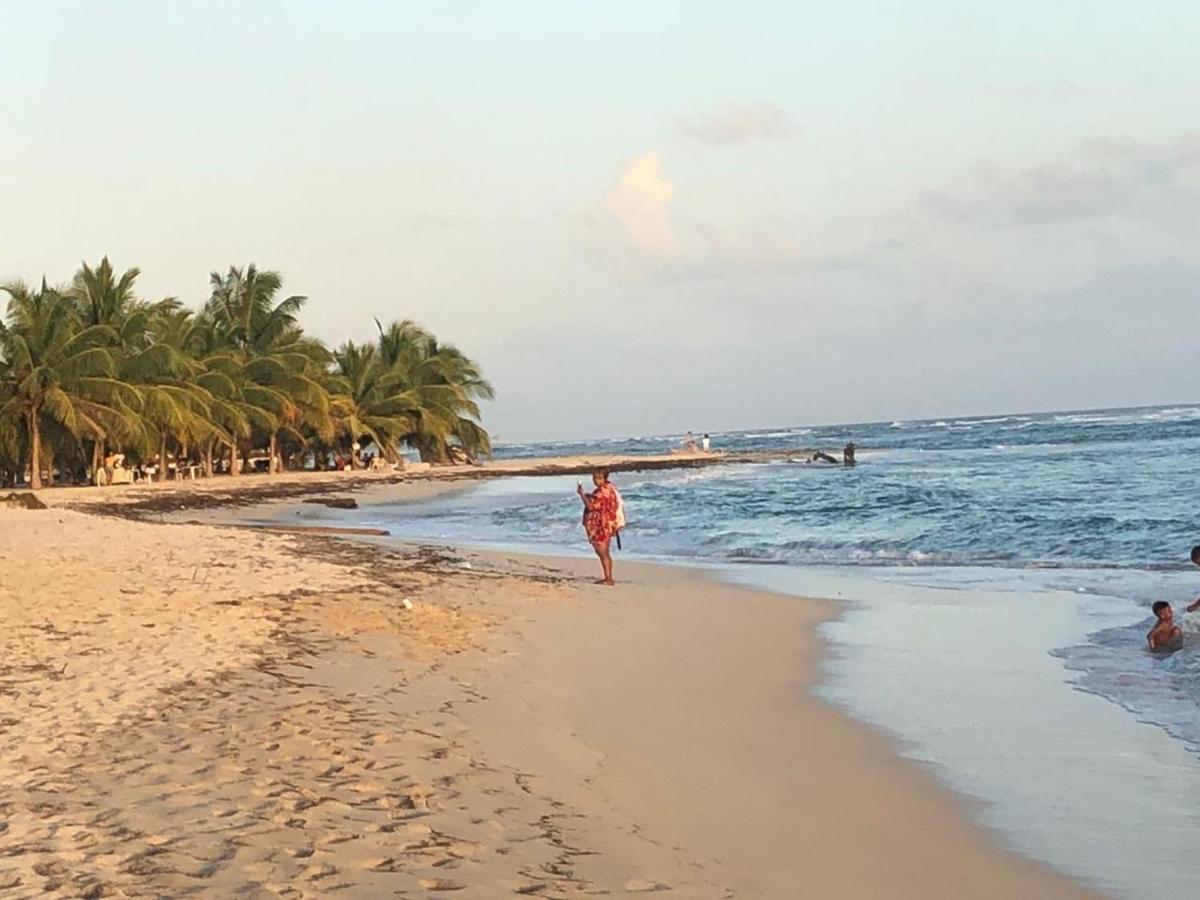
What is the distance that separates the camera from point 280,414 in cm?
4700

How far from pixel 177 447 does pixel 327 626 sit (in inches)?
1506

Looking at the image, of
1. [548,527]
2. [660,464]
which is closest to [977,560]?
[548,527]

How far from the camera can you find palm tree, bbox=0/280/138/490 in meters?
34.6

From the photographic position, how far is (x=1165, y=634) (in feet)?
31.4

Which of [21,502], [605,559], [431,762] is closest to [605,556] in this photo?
[605,559]

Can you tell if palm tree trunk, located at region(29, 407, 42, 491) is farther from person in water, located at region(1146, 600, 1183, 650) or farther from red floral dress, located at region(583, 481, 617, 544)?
person in water, located at region(1146, 600, 1183, 650)

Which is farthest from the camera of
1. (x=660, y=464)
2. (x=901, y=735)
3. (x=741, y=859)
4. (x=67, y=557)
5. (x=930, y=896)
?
(x=660, y=464)

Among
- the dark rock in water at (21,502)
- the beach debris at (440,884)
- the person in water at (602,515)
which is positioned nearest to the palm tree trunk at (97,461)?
the dark rock in water at (21,502)

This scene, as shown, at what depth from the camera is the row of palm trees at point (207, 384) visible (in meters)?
35.3

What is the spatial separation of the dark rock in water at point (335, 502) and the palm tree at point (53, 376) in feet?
19.7

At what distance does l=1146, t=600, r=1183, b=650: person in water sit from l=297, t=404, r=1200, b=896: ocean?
14 centimetres

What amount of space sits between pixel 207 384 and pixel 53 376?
26.6 feet

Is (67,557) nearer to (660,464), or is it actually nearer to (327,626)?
(327,626)

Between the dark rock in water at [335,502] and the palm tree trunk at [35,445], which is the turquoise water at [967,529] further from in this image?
the palm tree trunk at [35,445]
